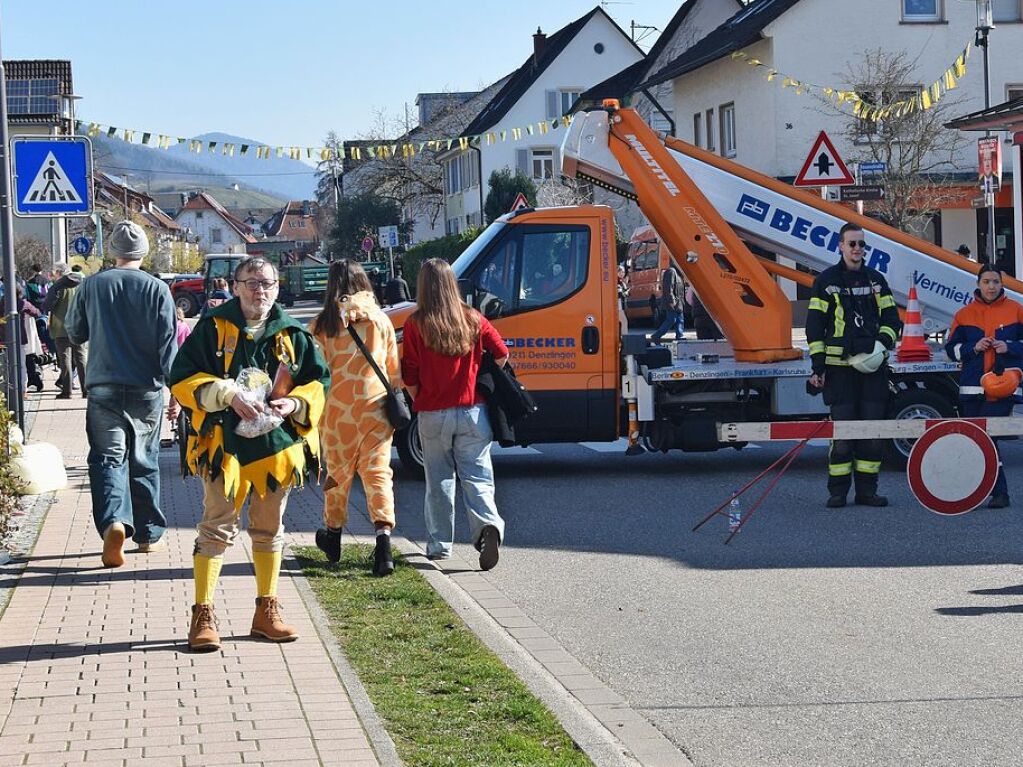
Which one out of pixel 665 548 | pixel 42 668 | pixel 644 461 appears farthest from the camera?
pixel 644 461

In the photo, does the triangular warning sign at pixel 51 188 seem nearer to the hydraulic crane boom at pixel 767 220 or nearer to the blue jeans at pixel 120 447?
the hydraulic crane boom at pixel 767 220

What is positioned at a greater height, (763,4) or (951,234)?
(763,4)

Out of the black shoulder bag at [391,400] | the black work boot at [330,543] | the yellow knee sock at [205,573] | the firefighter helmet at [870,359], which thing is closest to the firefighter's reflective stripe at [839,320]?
the firefighter helmet at [870,359]

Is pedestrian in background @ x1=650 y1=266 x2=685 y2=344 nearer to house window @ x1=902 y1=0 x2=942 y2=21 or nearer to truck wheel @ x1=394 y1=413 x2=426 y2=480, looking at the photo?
house window @ x1=902 y1=0 x2=942 y2=21

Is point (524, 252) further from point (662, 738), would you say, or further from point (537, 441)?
point (662, 738)

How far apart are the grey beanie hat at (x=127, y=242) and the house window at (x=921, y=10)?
34.9m

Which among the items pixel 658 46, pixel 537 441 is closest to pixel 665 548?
pixel 537 441

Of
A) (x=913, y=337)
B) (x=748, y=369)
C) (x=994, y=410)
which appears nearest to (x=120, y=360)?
(x=748, y=369)

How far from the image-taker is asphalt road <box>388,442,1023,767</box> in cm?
591

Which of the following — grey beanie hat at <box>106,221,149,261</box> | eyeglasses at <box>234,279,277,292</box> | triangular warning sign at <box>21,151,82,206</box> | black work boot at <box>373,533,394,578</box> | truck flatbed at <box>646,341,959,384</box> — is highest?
triangular warning sign at <box>21,151,82,206</box>

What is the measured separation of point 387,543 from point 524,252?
4820 millimetres

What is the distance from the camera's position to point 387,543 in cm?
898

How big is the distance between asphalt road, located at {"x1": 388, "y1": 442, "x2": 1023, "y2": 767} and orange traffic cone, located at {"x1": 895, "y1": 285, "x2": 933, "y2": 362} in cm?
105

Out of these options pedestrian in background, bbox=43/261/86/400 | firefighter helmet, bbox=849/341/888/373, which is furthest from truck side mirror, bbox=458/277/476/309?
pedestrian in background, bbox=43/261/86/400
